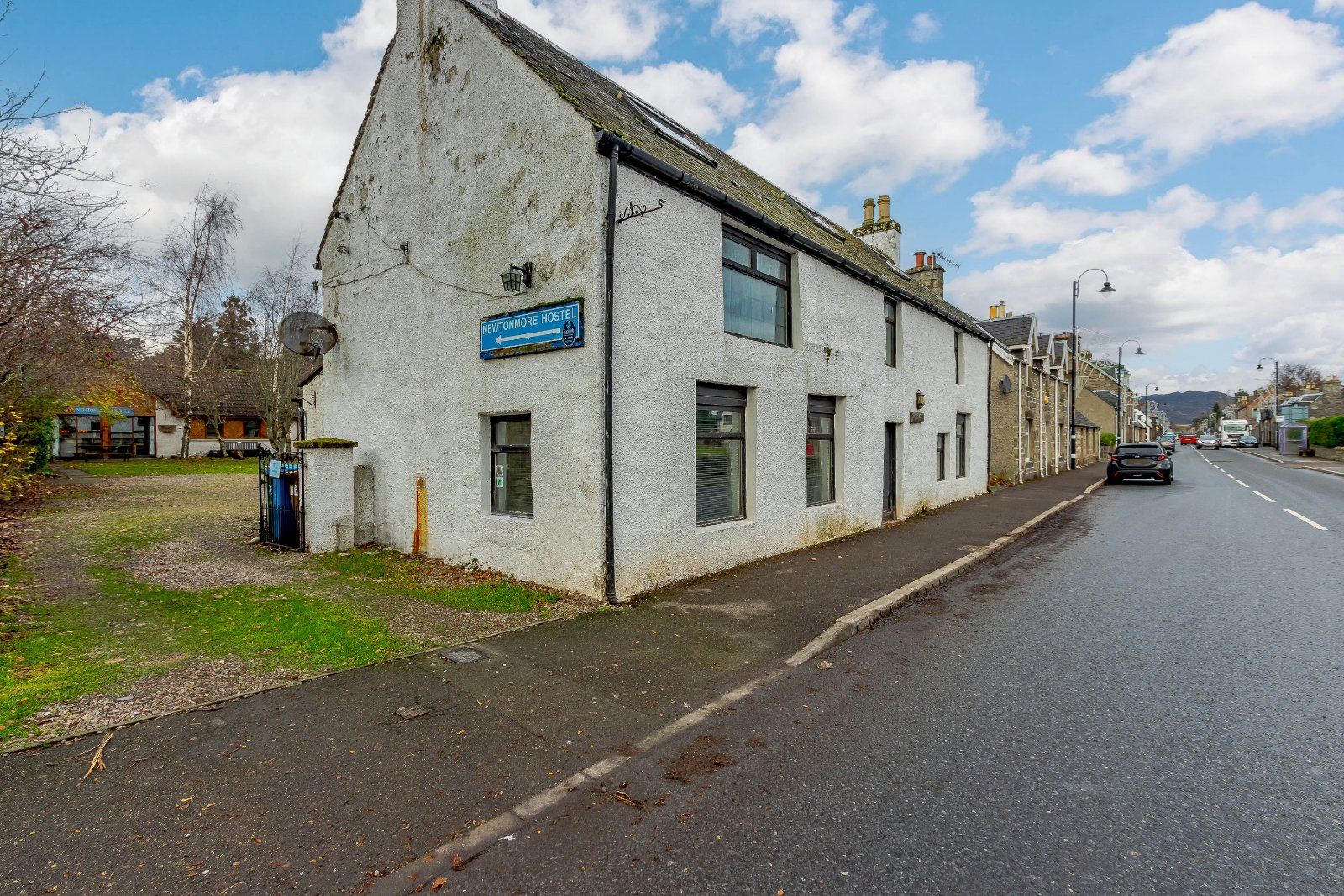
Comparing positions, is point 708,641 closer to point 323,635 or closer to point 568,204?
point 323,635

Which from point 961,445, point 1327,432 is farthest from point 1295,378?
point 961,445

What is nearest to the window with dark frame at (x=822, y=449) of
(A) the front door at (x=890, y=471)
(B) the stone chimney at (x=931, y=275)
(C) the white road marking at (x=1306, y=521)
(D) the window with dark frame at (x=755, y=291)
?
(D) the window with dark frame at (x=755, y=291)

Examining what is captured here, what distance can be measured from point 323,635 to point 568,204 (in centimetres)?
521

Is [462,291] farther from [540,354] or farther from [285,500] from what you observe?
[285,500]

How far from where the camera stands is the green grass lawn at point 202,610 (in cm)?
475

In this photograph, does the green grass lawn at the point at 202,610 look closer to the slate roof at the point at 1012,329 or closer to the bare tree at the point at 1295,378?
the slate roof at the point at 1012,329

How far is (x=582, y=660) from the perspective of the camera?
5121 millimetres

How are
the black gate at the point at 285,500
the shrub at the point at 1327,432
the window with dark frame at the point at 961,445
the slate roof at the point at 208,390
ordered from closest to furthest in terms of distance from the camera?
the black gate at the point at 285,500 → the window with dark frame at the point at 961,445 → the slate roof at the point at 208,390 → the shrub at the point at 1327,432

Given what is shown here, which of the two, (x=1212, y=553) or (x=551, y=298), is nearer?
(x=551, y=298)

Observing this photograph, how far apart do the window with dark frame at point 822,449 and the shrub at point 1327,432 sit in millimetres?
44355

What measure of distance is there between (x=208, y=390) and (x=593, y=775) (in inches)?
1574

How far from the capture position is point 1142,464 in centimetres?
2228

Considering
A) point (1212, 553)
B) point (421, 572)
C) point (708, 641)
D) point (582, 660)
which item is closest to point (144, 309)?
point (421, 572)

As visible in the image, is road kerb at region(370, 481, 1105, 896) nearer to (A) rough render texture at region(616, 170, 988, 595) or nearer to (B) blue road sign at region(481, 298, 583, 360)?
(A) rough render texture at region(616, 170, 988, 595)
